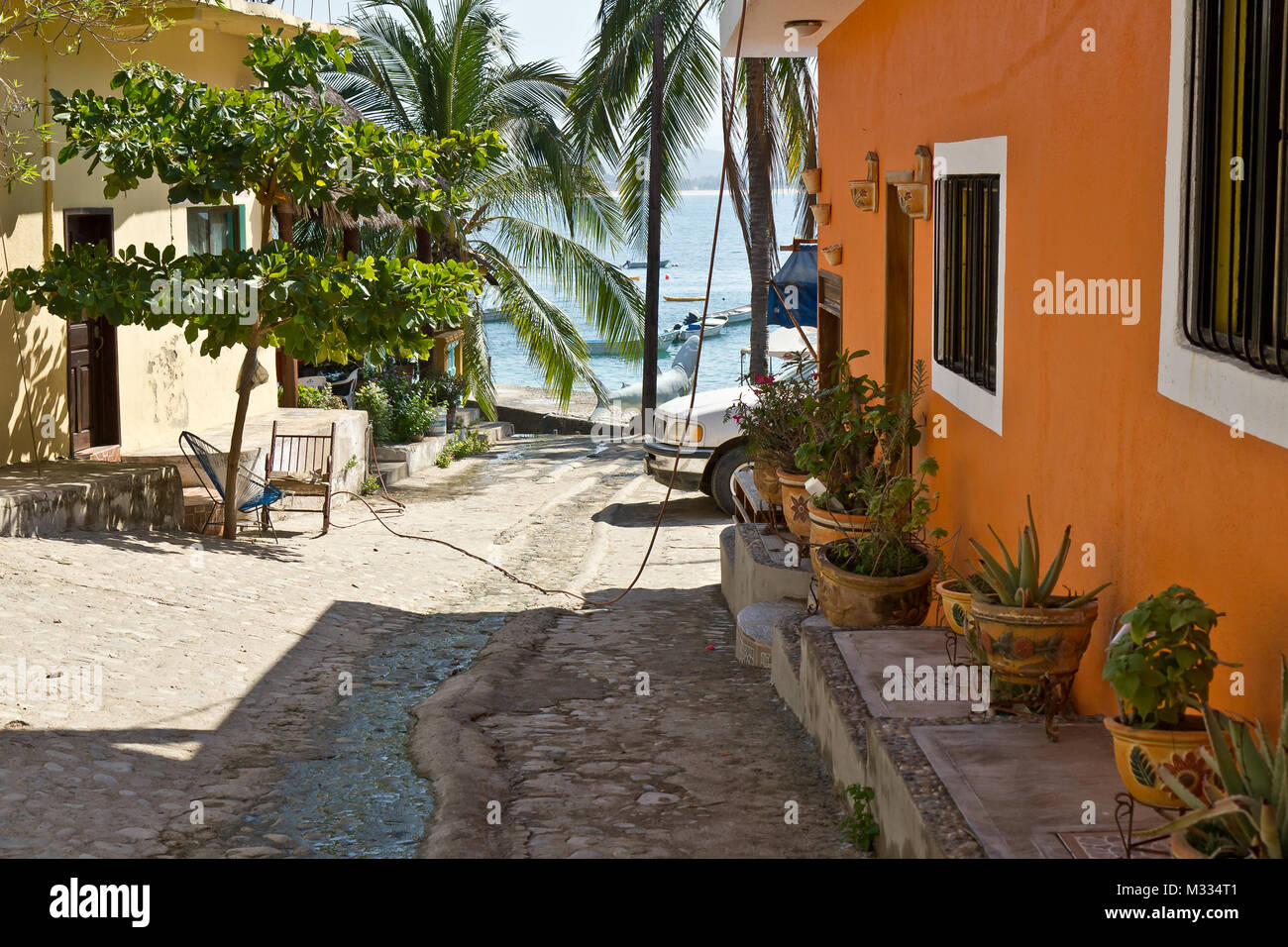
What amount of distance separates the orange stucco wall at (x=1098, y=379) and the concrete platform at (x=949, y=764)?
421 mm

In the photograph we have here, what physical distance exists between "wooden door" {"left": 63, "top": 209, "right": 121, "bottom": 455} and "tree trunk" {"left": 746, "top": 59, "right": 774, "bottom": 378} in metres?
8.30

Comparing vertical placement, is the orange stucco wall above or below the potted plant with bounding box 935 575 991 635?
above

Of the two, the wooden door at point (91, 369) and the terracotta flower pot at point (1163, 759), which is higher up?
the wooden door at point (91, 369)

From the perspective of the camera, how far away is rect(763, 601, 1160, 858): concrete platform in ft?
10.6

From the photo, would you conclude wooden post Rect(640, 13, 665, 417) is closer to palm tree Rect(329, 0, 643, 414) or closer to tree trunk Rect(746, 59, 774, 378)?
palm tree Rect(329, 0, 643, 414)

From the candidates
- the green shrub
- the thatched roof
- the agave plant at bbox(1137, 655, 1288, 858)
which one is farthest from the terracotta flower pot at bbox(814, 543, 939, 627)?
the green shrub

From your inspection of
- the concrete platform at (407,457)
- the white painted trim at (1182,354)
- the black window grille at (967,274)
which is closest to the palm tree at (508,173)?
the concrete platform at (407,457)

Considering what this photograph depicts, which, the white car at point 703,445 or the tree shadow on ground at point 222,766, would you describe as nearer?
the tree shadow on ground at point 222,766

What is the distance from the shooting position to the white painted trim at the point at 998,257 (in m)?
5.14

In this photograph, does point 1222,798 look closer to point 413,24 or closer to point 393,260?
point 393,260

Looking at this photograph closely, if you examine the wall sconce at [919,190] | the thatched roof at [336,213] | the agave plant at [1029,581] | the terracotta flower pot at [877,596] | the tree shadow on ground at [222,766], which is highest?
the thatched roof at [336,213]

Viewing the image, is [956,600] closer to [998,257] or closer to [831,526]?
[998,257]

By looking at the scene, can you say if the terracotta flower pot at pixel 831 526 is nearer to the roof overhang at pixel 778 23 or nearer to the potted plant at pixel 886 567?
the potted plant at pixel 886 567
